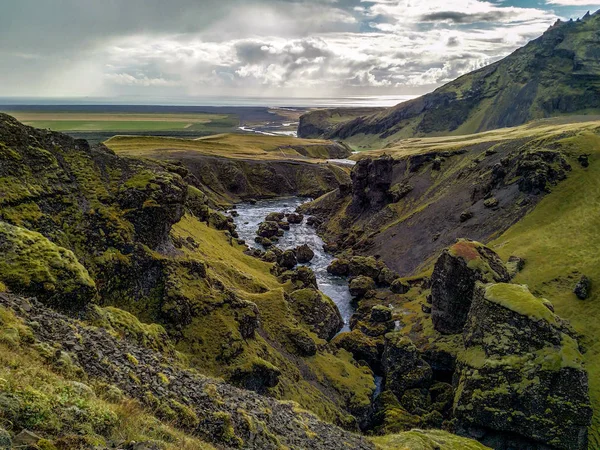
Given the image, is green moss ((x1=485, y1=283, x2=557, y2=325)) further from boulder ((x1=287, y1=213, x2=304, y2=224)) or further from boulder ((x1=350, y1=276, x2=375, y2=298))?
boulder ((x1=287, y1=213, x2=304, y2=224))

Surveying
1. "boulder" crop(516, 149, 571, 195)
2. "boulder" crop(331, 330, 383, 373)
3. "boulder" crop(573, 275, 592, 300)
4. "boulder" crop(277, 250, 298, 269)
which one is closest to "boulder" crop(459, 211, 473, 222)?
"boulder" crop(516, 149, 571, 195)

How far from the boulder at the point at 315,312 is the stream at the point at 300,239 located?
5.61 metres

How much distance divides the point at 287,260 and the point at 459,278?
132 feet

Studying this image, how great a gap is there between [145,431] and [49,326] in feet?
25.7

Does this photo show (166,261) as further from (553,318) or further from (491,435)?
(553,318)

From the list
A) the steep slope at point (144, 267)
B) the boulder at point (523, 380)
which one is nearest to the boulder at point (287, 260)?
the steep slope at point (144, 267)

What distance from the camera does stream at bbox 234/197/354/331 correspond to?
77.6 metres

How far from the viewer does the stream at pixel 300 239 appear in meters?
77.6

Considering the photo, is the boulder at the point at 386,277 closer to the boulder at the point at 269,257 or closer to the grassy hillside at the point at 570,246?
the grassy hillside at the point at 570,246

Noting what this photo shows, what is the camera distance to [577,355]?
3709cm

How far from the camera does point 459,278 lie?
178ft

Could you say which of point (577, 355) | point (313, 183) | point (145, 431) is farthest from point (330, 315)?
point (313, 183)

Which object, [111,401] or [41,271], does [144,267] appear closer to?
[41,271]

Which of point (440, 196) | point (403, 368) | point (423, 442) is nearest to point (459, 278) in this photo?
point (403, 368)
